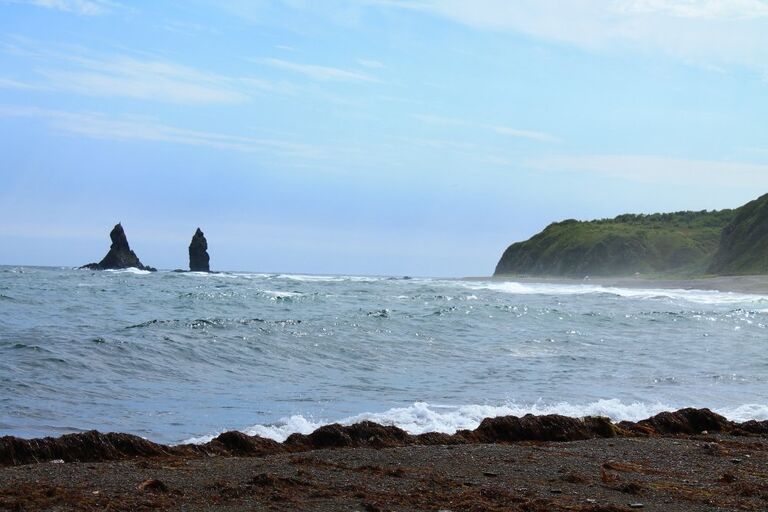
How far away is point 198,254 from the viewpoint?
14400cm

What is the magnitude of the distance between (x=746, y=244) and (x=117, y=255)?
298ft

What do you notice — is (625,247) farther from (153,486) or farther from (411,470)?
(153,486)

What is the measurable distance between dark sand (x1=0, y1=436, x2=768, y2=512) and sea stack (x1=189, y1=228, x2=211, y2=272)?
137 m

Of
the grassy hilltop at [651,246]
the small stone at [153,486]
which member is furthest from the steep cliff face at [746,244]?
the small stone at [153,486]

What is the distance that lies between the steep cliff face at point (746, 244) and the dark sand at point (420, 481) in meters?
69.2

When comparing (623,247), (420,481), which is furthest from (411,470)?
(623,247)

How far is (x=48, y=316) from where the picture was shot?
3050cm

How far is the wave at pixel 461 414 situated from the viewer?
462 inches

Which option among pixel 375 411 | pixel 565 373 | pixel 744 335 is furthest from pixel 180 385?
pixel 744 335

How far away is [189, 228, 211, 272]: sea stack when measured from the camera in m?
144

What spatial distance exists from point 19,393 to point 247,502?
8413 millimetres

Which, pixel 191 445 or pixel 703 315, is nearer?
pixel 191 445

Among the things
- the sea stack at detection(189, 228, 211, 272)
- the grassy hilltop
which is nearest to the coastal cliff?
the grassy hilltop

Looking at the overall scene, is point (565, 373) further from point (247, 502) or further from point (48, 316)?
point (48, 316)
